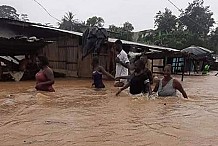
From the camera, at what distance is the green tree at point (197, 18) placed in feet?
136

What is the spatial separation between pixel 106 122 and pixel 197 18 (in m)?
39.8

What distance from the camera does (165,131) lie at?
16.3 ft

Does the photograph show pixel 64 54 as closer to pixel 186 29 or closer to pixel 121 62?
pixel 121 62

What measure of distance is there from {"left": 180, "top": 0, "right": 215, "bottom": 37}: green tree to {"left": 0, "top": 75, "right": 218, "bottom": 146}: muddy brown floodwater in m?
35.2

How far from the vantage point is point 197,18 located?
42656 mm

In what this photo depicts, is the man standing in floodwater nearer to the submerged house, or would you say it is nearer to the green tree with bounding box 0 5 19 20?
the submerged house

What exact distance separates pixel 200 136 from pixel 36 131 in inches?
97.2

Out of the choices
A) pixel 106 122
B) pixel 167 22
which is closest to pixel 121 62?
pixel 106 122

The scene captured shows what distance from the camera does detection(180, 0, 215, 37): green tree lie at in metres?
41.5

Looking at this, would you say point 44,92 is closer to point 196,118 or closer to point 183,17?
point 196,118

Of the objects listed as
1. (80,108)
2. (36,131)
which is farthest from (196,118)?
(36,131)

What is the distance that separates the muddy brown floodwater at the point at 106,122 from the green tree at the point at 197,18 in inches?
1385

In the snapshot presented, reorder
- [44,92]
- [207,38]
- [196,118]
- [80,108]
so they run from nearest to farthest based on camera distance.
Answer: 1. [196,118]
2. [80,108]
3. [44,92]
4. [207,38]

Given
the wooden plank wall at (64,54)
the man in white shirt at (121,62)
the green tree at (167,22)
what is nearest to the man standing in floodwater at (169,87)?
the man in white shirt at (121,62)
